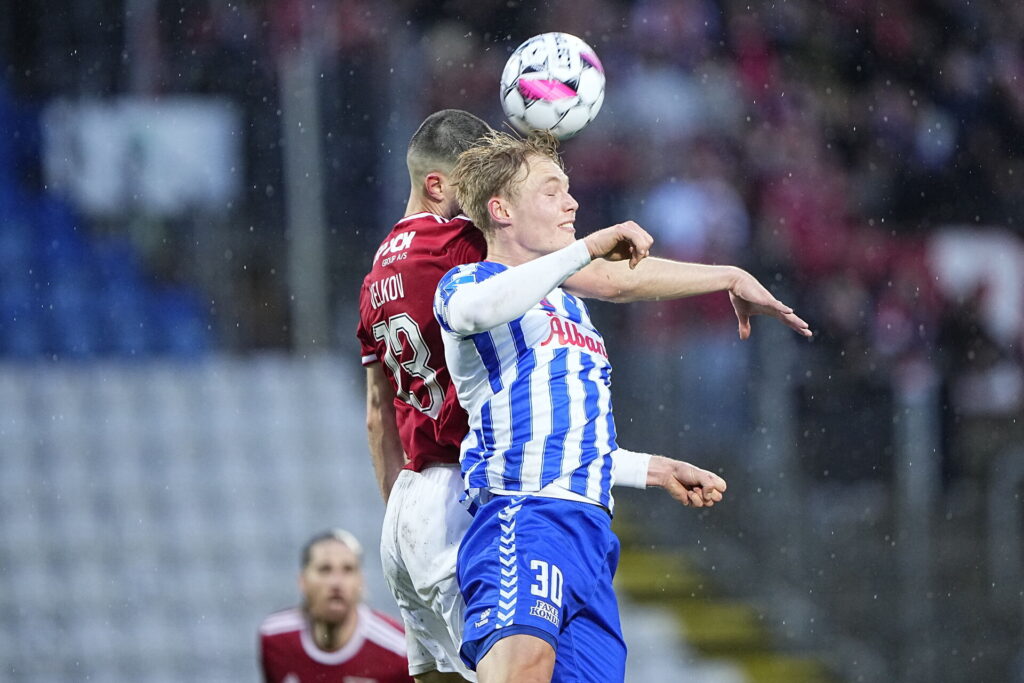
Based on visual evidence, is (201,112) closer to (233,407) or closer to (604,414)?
(233,407)

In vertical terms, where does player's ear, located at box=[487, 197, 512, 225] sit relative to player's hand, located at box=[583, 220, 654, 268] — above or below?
above

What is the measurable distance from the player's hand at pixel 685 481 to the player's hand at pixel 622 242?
0.56 meters

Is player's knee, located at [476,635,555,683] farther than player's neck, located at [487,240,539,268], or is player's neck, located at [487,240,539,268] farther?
player's neck, located at [487,240,539,268]

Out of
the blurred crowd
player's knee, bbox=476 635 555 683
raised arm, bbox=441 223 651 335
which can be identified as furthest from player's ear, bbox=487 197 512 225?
the blurred crowd

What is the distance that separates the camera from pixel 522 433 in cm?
312

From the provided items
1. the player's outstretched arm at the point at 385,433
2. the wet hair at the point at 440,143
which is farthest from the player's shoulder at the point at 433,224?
the player's outstretched arm at the point at 385,433

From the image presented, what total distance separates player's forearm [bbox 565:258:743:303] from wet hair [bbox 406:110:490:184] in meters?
0.43

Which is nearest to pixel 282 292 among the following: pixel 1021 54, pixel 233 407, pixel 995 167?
pixel 233 407

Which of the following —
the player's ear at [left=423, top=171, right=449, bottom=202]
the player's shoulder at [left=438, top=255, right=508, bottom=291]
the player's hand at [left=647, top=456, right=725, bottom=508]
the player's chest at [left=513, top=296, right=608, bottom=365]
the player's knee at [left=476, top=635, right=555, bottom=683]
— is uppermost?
the player's ear at [left=423, top=171, right=449, bottom=202]

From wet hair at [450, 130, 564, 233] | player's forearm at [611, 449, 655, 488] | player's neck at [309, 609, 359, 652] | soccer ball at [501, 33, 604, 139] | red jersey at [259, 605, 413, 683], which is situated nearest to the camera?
wet hair at [450, 130, 564, 233]

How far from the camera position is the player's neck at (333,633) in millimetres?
5707

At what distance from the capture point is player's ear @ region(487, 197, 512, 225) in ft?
10.5

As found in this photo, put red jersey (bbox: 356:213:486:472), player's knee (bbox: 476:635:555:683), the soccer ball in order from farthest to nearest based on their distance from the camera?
the soccer ball → red jersey (bbox: 356:213:486:472) → player's knee (bbox: 476:635:555:683)

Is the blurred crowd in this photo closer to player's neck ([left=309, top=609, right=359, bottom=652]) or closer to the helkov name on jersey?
player's neck ([left=309, top=609, right=359, bottom=652])
